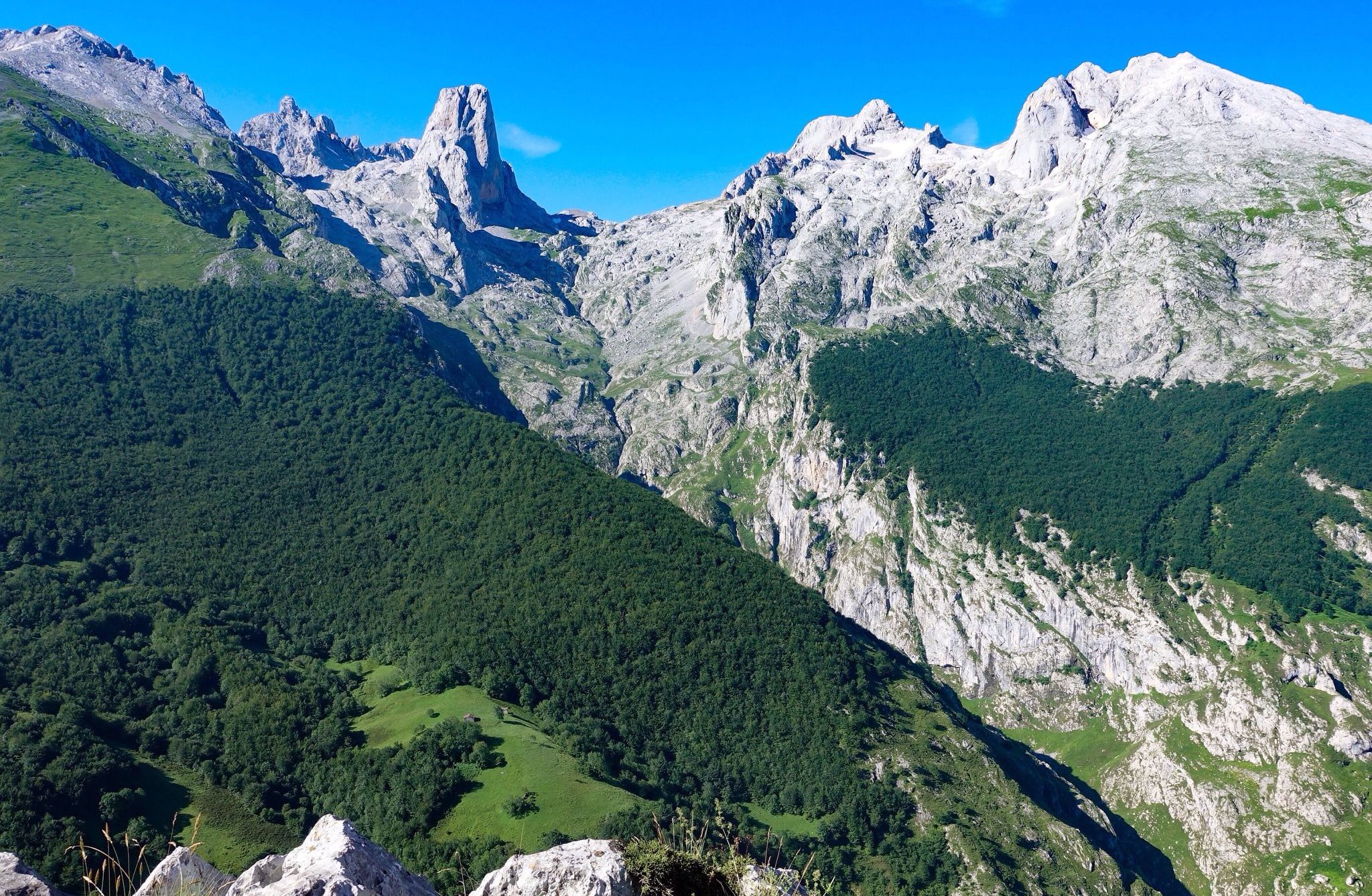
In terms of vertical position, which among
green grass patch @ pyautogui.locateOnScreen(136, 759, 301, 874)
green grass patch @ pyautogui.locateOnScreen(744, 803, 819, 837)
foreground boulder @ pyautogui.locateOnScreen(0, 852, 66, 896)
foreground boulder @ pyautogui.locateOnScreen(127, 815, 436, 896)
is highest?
foreground boulder @ pyautogui.locateOnScreen(127, 815, 436, 896)

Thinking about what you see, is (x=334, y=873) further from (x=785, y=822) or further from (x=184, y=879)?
(x=785, y=822)

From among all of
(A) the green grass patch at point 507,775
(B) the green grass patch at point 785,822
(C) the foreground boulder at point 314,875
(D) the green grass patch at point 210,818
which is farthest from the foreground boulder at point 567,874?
(B) the green grass patch at point 785,822

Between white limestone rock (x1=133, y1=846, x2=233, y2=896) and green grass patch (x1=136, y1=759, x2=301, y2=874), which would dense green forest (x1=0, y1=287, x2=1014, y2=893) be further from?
white limestone rock (x1=133, y1=846, x2=233, y2=896)

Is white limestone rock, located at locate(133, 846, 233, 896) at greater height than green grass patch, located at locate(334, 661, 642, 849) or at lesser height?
greater

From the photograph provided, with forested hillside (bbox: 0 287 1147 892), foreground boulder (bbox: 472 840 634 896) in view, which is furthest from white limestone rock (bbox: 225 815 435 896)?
forested hillside (bbox: 0 287 1147 892)

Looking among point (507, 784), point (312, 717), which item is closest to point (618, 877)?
point (507, 784)

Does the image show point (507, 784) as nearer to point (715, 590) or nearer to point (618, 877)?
point (715, 590)

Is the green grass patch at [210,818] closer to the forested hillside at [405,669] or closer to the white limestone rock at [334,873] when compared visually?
the forested hillside at [405,669]
